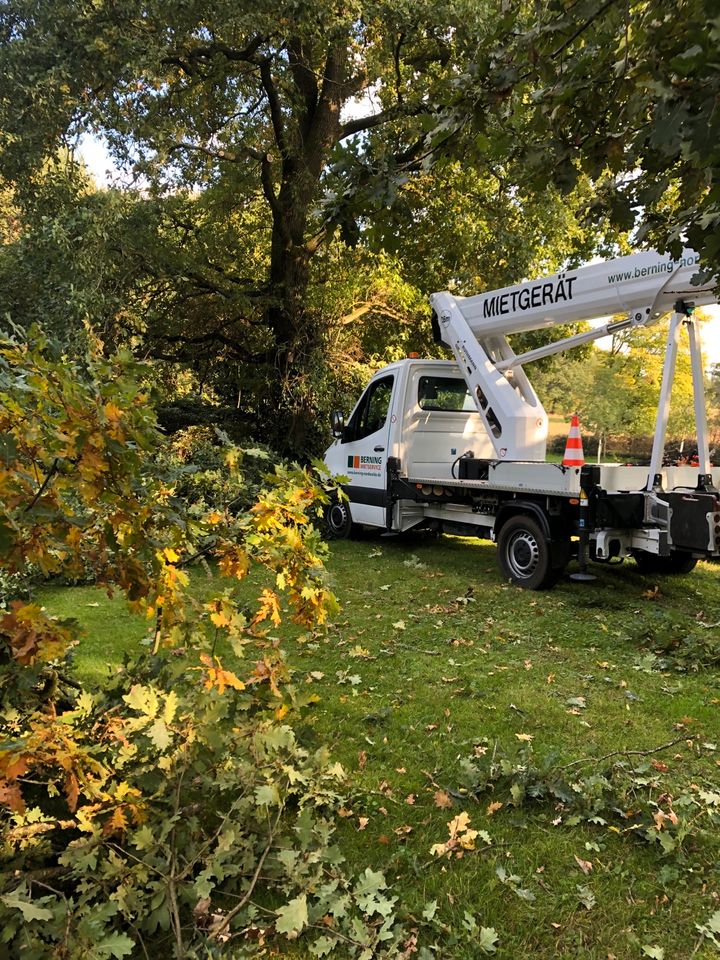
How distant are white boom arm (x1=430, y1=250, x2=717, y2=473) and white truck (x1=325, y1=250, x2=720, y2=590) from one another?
0.01 m

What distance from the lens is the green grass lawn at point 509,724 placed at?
2.58 metres

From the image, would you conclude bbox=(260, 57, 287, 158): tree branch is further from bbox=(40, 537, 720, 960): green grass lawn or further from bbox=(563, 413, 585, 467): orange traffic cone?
bbox=(40, 537, 720, 960): green grass lawn

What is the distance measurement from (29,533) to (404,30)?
10.9 meters

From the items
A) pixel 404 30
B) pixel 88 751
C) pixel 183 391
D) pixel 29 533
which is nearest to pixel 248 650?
pixel 88 751

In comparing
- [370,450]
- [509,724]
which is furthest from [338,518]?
[509,724]

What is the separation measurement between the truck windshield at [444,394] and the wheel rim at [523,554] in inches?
110

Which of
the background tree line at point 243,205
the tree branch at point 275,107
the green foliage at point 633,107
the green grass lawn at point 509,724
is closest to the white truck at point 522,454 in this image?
the green grass lawn at point 509,724

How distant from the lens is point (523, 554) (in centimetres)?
792

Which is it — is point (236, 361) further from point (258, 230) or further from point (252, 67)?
point (252, 67)

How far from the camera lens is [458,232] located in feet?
43.0

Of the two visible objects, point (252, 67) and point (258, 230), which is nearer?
point (252, 67)

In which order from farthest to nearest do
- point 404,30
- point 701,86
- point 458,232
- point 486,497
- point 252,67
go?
point 458,232 → point 252,67 → point 404,30 → point 486,497 → point 701,86

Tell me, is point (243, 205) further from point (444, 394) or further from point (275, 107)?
point (444, 394)

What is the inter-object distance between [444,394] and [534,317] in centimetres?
218
